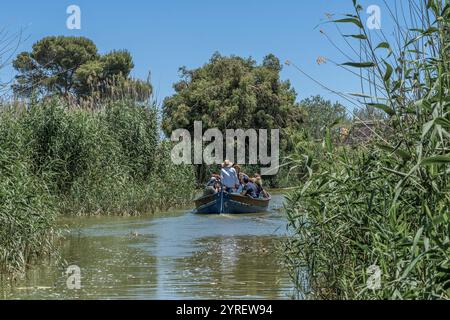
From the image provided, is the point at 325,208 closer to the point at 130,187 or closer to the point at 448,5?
the point at 448,5

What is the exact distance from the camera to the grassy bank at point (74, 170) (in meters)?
10.4

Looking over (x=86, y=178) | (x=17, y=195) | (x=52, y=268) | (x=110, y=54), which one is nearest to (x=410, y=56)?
(x=17, y=195)

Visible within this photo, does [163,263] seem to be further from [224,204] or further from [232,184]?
[232,184]

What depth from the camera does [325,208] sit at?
24.5ft

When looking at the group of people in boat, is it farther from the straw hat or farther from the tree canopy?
the tree canopy

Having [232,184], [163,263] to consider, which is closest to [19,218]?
[163,263]

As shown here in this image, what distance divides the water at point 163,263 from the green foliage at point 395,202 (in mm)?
1134

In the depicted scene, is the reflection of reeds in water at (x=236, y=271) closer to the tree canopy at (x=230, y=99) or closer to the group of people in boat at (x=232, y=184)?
the group of people in boat at (x=232, y=184)

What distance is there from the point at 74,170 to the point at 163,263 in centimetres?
824

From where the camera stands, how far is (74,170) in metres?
19.6

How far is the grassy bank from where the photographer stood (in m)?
10.4

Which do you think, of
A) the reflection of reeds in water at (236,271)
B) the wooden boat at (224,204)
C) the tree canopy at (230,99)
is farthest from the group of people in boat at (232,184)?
the tree canopy at (230,99)

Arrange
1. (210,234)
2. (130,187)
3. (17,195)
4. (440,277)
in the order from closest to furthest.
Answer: (440,277) → (17,195) → (210,234) → (130,187)
